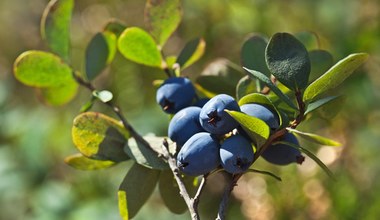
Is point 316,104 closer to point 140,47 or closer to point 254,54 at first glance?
point 254,54

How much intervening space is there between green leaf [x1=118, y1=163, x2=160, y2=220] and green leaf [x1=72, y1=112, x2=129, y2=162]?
0.03 metres

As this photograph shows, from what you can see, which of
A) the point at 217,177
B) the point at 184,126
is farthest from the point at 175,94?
the point at 217,177

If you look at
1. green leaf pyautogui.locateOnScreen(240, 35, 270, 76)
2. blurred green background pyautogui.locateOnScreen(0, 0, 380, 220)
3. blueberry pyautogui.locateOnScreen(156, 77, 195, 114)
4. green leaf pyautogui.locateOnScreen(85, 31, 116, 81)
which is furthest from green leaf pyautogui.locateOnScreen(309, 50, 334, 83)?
blurred green background pyautogui.locateOnScreen(0, 0, 380, 220)

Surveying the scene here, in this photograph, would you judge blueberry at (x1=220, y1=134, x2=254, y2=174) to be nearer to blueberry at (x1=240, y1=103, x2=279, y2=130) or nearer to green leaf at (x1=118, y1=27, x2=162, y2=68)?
Result: blueberry at (x1=240, y1=103, x2=279, y2=130)

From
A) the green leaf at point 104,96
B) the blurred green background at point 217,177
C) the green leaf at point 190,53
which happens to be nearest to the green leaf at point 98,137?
the green leaf at point 104,96

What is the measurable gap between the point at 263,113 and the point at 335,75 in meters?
0.08

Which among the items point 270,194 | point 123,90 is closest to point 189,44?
point 270,194

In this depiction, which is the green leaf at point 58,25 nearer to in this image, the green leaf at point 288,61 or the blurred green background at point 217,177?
the green leaf at point 288,61

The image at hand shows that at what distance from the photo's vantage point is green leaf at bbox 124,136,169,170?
0.79 m

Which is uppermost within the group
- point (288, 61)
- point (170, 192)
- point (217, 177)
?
point (288, 61)

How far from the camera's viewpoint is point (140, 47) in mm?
921

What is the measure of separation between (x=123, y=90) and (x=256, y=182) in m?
0.64

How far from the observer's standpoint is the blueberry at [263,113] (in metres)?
0.71

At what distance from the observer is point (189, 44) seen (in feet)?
3.12
